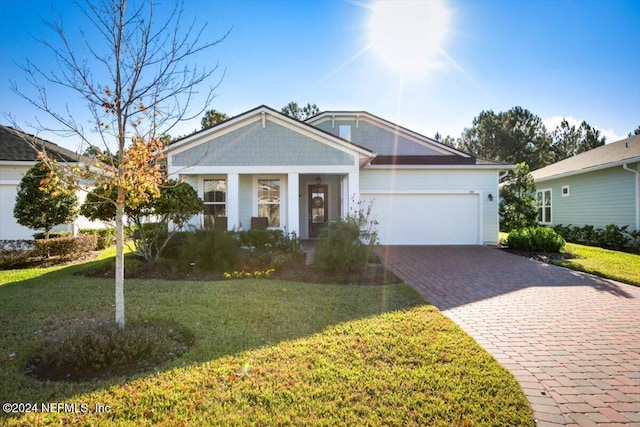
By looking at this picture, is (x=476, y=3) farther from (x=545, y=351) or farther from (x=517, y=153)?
(x=517, y=153)

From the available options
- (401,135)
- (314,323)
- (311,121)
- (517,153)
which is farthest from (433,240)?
(517,153)

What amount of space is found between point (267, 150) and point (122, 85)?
7.99 metres

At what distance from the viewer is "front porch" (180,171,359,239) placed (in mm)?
12172

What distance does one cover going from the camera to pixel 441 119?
19.3 m

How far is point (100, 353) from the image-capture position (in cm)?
371

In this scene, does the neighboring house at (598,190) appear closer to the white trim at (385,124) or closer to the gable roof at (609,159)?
the gable roof at (609,159)

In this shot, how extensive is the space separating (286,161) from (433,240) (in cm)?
697

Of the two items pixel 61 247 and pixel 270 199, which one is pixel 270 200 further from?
pixel 61 247

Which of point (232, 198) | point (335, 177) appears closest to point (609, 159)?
point (335, 177)

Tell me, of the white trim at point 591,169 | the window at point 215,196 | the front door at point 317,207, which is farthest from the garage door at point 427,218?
the window at point 215,196

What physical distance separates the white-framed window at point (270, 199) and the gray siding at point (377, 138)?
461cm

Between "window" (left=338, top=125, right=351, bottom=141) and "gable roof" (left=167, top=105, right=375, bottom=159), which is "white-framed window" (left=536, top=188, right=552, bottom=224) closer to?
"window" (left=338, top=125, right=351, bottom=141)

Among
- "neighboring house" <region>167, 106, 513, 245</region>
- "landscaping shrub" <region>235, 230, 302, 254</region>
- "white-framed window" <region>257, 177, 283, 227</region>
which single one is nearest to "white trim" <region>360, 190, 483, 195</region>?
"neighboring house" <region>167, 106, 513, 245</region>

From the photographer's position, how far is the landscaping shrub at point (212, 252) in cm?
886
